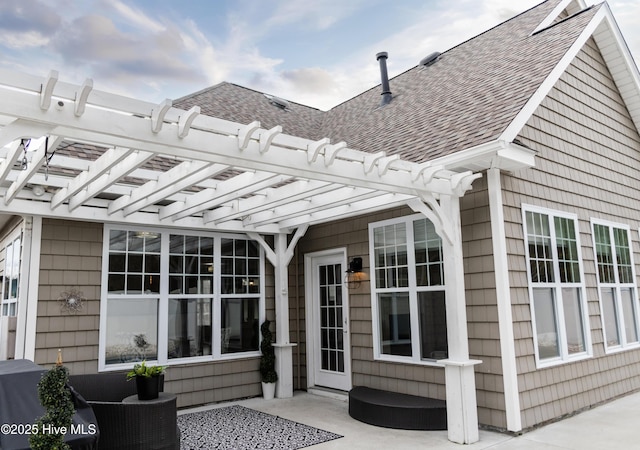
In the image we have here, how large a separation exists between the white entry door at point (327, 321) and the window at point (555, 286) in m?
2.50

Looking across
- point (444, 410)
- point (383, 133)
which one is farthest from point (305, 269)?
point (444, 410)

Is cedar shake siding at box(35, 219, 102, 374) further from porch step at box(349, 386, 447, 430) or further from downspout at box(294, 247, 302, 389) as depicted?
porch step at box(349, 386, 447, 430)

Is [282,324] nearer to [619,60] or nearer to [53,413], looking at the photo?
[53,413]

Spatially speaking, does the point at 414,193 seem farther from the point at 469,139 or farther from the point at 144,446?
the point at 144,446

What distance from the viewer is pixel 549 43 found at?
6406 mm

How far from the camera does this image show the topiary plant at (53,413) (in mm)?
2729

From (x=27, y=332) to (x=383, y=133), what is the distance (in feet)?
17.5

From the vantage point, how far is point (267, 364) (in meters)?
6.92

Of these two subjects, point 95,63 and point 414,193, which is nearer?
point 414,193

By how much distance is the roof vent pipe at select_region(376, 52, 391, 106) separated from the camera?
8.83 m

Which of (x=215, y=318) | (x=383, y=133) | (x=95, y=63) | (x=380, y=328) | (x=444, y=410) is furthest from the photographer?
(x=95, y=63)

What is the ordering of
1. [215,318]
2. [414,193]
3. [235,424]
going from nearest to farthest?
[414,193]
[235,424]
[215,318]

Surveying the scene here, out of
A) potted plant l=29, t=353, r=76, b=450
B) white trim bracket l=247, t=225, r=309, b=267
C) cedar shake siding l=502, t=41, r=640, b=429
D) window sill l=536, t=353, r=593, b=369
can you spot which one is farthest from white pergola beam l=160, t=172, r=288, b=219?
window sill l=536, t=353, r=593, b=369

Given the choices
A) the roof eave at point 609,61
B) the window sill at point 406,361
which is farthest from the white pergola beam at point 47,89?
the roof eave at point 609,61
